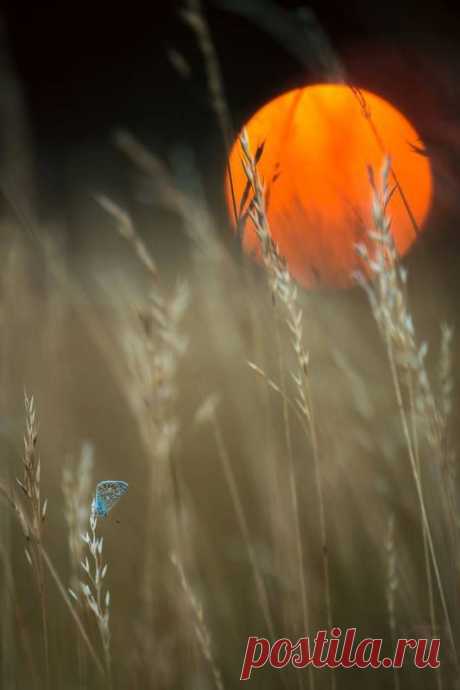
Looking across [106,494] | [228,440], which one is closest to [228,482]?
[228,440]

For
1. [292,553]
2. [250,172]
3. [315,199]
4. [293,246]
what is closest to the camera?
[250,172]

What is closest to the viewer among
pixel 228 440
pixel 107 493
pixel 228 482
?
→ pixel 107 493

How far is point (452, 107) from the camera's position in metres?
1.26

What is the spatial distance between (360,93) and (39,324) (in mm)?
1514

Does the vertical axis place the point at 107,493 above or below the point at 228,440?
above

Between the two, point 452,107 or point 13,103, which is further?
point 13,103

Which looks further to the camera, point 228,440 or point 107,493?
point 228,440

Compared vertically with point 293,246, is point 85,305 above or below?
below

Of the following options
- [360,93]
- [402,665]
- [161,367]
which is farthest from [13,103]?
[402,665]

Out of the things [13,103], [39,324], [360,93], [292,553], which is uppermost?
[360,93]

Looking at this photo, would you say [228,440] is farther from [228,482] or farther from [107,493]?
[107,493]

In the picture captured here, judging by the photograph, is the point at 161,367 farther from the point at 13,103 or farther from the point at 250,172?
the point at 13,103

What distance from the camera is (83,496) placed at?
3.04 ft

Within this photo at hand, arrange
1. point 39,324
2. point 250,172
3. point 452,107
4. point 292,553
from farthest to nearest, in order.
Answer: point 39,324, point 452,107, point 292,553, point 250,172
